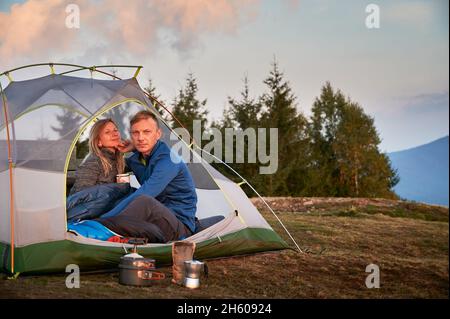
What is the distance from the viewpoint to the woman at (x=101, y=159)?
225 inches

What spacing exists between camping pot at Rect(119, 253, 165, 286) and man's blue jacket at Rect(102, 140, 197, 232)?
34.7 inches

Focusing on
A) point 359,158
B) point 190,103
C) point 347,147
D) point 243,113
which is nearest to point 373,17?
point 243,113

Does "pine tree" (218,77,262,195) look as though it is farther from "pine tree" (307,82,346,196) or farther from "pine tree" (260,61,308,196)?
"pine tree" (307,82,346,196)

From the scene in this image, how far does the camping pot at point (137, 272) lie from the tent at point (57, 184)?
0.53m

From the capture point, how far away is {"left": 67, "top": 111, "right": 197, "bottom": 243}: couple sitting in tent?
5078 millimetres

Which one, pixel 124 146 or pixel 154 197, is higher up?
pixel 124 146

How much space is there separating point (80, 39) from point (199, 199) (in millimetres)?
8424

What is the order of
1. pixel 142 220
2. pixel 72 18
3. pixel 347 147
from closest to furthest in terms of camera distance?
pixel 142 220 < pixel 72 18 < pixel 347 147

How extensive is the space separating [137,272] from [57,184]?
1.15 metres

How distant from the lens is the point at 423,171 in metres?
35.7

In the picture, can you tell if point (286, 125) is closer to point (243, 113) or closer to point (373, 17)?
point (243, 113)

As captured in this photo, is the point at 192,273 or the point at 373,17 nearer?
the point at 192,273

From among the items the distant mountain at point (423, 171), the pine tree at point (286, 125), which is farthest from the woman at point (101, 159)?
the distant mountain at point (423, 171)

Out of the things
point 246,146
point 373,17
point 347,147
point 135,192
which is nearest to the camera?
point 135,192
